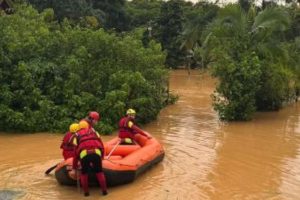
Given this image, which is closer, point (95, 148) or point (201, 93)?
point (95, 148)

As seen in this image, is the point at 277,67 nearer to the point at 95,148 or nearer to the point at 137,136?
the point at 137,136

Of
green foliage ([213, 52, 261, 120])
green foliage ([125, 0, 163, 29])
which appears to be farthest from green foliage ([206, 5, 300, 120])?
green foliage ([125, 0, 163, 29])

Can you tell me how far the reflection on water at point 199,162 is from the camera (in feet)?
35.8

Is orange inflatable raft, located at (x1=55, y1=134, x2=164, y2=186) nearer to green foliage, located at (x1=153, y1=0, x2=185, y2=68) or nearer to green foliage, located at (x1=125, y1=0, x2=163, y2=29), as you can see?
green foliage, located at (x1=153, y1=0, x2=185, y2=68)

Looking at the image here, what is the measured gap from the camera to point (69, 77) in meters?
17.3

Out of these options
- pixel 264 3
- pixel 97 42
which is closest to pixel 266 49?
pixel 97 42

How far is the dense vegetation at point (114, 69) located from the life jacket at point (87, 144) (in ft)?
20.5

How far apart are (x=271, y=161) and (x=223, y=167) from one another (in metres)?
1.51

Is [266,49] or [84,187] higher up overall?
[266,49]

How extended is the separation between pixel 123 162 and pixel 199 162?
3.02 m

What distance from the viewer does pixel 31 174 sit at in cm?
1218

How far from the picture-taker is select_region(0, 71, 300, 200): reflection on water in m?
10.9

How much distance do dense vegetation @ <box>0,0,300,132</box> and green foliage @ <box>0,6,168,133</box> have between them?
0.03 m

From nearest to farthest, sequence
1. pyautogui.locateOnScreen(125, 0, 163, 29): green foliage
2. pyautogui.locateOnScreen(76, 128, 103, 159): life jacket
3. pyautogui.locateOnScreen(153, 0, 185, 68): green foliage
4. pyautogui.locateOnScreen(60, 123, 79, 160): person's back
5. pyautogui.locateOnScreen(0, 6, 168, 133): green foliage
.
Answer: pyautogui.locateOnScreen(76, 128, 103, 159): life jacket → pyautogui.locateOnScreen(60, 123, 79, 160): person's back → pyautogui.locateOnScreen(0, 6, 168, 133): green foliage → pyautogui.locateOnScreen(153, 0, 185, 68): green foliage → pyautogui.locateOnScreen(125, 0, 163, 29): green foliage
